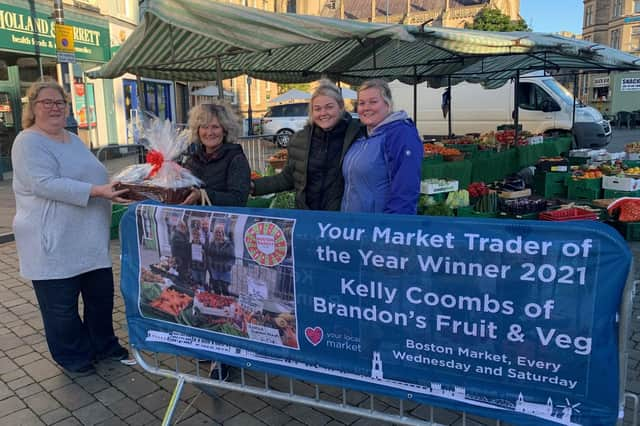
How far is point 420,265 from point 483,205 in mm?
5754

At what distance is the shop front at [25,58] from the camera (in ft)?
40.3

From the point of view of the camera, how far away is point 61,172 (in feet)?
10.6

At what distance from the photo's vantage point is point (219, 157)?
326 centimetres

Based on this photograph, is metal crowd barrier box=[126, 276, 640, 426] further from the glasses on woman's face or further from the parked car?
the parked car

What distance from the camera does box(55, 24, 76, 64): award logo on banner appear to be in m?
9.40

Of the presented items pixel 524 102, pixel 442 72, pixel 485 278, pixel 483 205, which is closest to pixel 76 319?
pixel 485 278

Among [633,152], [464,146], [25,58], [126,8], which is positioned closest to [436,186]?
[464,146]

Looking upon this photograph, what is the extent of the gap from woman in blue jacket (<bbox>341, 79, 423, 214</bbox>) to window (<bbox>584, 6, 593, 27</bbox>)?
92680mm

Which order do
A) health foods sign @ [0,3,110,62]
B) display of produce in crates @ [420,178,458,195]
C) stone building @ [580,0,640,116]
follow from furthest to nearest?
stone building @ [580,0,640,116], health foods sign @ [0,3,110,62], display of produce in crates @ [420,178,458,195]

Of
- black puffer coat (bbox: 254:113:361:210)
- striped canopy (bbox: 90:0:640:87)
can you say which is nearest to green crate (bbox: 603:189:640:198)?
striped canopy (bbox: 90:0:640:87)

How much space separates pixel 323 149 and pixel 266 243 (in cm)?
105

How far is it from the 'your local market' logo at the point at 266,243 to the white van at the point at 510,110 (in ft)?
49.6

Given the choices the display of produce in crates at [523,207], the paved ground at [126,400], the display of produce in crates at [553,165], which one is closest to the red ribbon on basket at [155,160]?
the paved ground at [126,400]

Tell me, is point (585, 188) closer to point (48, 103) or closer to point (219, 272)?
point (219, 272)
